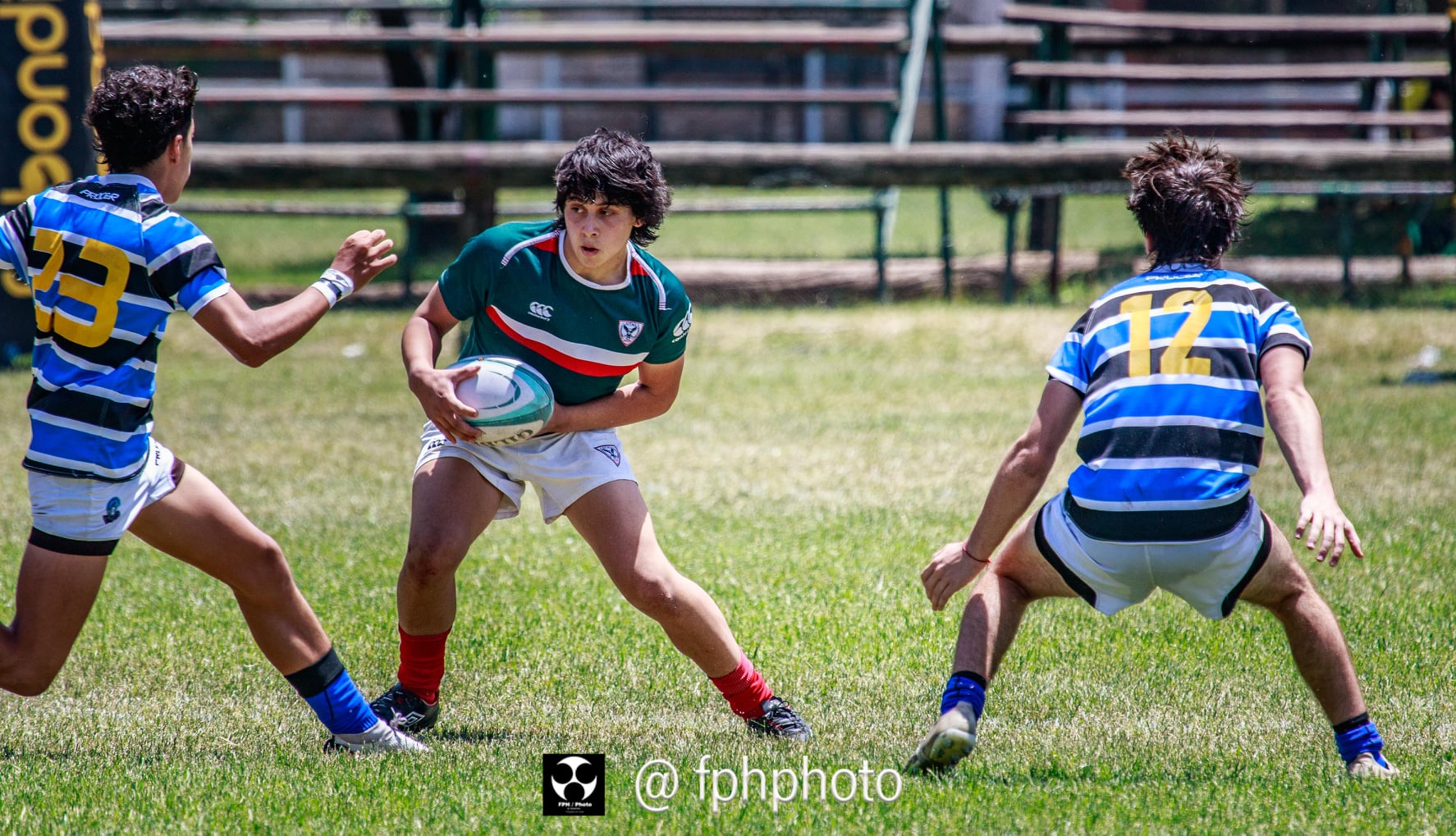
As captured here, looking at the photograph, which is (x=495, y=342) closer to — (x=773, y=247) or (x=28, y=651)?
(x=28, y=651)

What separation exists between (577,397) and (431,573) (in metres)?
0.68

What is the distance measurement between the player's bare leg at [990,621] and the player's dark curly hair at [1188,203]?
825mm

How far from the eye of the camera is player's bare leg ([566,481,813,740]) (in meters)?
4.21

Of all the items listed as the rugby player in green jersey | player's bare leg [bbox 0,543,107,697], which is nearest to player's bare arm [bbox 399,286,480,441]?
the rugby player in green jersey

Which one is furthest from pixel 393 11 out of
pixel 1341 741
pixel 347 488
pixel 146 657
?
pixel 1341 741

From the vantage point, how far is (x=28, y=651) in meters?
3.77

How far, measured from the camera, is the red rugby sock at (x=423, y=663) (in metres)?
4.41

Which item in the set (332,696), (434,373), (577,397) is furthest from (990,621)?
(332,696)

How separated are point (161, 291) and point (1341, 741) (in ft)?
10.8

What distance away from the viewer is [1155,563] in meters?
3.60

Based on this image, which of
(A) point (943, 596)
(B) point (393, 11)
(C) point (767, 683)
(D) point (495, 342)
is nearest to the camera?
(A) point (943, 596)

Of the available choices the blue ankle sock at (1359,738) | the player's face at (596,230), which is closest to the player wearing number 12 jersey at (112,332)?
the player's face at (596,230)

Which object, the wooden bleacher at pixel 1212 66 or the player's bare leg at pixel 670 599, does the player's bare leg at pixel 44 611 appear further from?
the wooden bleacher at pixel 1212 66

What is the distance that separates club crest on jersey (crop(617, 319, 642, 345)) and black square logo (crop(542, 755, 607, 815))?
48.1 inches
